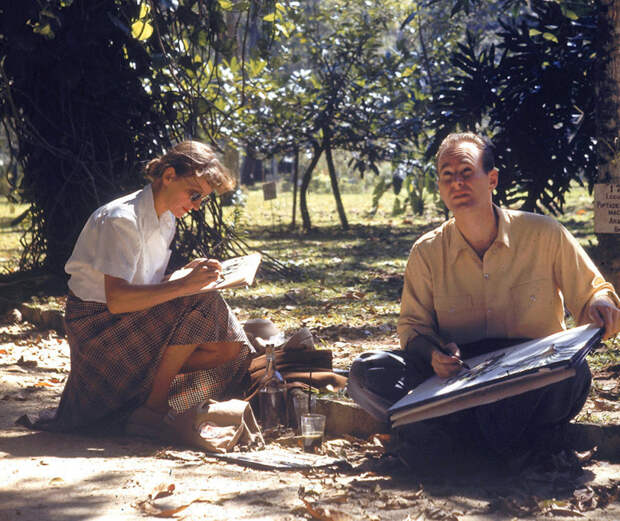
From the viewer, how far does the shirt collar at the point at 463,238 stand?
3252mm

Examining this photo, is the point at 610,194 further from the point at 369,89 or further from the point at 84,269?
the point at 369,89

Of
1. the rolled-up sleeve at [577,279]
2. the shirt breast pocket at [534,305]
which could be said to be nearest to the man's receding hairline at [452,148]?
the rolled-up sleeve at [577,279]

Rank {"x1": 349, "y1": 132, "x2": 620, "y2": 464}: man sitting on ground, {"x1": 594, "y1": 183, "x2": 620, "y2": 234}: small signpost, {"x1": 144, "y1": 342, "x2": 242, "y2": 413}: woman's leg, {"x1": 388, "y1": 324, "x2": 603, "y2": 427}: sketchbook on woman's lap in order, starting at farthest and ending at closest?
{"x1": 594, "y1": 183, "x2": 620, "y2": 234}: small signpost
{"x1": 144, "y1": 342, "x2": 242, "y2": 413}: woman's leg
{"x1": 349, "y1": 132, "x2": 620, "y2": 464}: man sitting on ground
{"x1": 388, "y1": 324, "x2": 603, "y2": 427}: sketchbook on woman's lap

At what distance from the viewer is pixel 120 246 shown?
11.3ft

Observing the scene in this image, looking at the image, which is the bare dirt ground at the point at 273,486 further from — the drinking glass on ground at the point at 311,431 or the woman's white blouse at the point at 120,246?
the woman's white blouse at the point at 120,246

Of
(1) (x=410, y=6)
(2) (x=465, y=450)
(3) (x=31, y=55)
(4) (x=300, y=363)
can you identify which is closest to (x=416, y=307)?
(2) (x=465, y=450)

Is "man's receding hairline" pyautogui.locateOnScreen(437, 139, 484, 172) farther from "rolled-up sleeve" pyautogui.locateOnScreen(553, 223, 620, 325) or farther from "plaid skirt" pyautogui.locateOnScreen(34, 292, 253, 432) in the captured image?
"plaid skirt" pyautogui.locateOnScreen(34, 292, 253, 432)

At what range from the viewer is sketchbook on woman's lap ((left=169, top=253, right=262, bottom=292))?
3.51 metres

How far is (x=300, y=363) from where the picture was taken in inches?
164

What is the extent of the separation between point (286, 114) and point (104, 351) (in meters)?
7.50

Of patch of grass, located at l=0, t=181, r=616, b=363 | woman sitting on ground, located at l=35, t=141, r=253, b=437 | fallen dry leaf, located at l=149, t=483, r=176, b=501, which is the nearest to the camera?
fallen dry leaf, located at l=149, t=483, r=176, b=501

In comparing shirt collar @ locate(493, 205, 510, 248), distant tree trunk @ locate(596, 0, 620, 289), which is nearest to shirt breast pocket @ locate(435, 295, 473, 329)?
shirt collar @ locate(493, 205, 510, 248)

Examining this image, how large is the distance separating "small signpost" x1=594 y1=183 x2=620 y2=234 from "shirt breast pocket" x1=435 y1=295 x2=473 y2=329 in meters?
1.62

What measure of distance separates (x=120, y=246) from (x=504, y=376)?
5.57 feet
